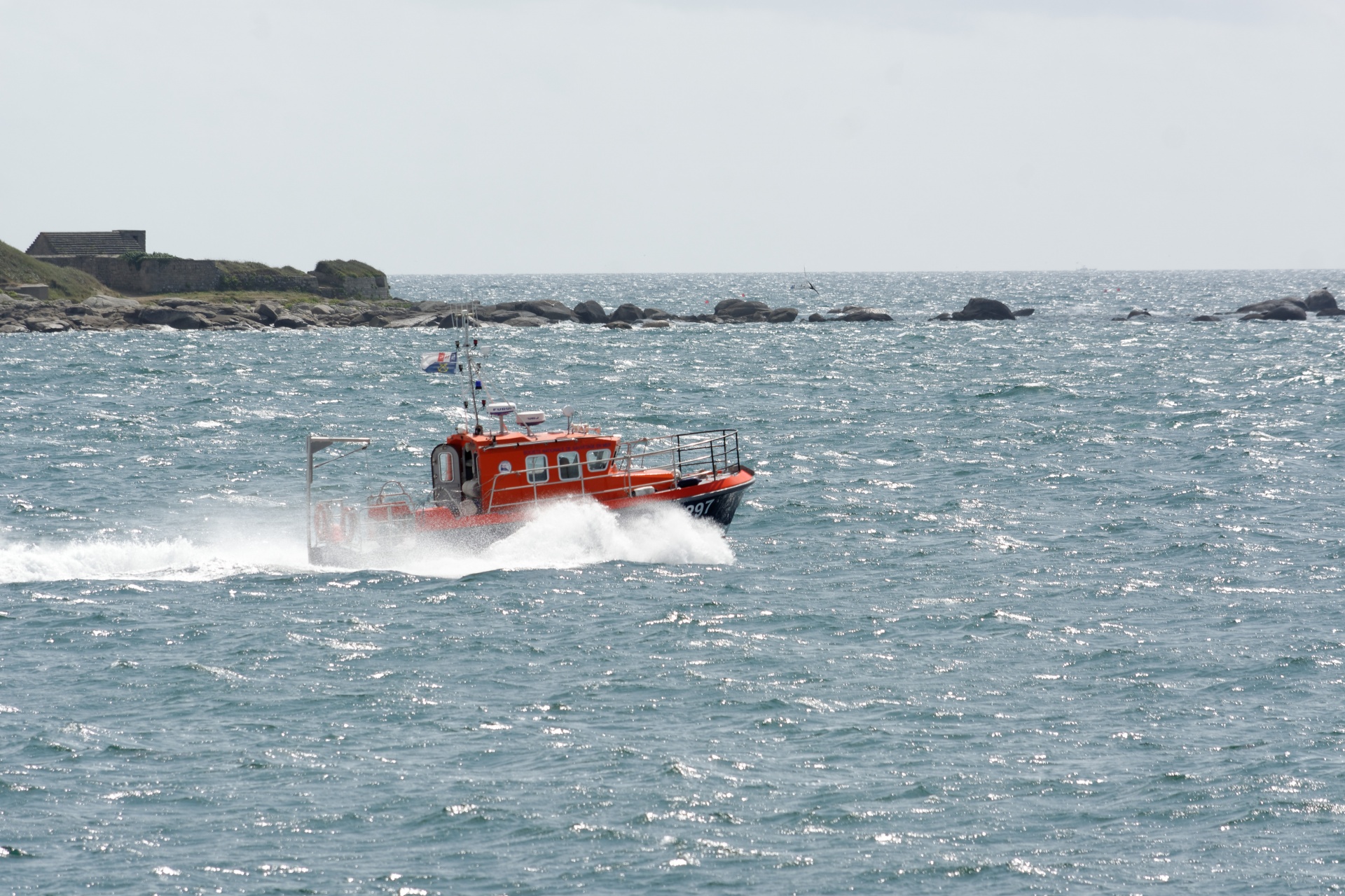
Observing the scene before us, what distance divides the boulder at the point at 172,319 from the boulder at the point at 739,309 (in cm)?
3866

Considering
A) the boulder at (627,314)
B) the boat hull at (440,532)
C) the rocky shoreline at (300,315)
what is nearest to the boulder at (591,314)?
the rocky shoreline at (300,315)

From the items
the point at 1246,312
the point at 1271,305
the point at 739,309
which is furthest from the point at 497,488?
the point at 1246,312

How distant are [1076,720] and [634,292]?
609 ft

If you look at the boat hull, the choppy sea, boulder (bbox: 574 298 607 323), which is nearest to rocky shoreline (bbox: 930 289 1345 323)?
boulder (bbox: 574 298 607 323)

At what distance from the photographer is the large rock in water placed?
111500 millimetres

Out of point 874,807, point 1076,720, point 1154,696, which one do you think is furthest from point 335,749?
point 1154,696

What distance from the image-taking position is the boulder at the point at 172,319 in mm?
91375

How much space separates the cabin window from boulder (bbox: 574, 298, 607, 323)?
268 feet

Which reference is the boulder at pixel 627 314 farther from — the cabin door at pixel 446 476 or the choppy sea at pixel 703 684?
the cabin door at pixel 446 476

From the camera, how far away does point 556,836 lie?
12781 mm

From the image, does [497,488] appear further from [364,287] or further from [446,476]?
[364,287]

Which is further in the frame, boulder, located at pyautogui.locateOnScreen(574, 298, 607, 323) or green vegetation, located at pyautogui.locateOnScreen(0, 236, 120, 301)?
boulder, located at pyautogui.locateOnScreen(574, 298, 607, 323)

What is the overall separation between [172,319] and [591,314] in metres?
29.9

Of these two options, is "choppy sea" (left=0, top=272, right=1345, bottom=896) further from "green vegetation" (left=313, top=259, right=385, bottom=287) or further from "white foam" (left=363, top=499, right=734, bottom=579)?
"green vegetation" (left=313, top=259, right=385, bottom=287)
